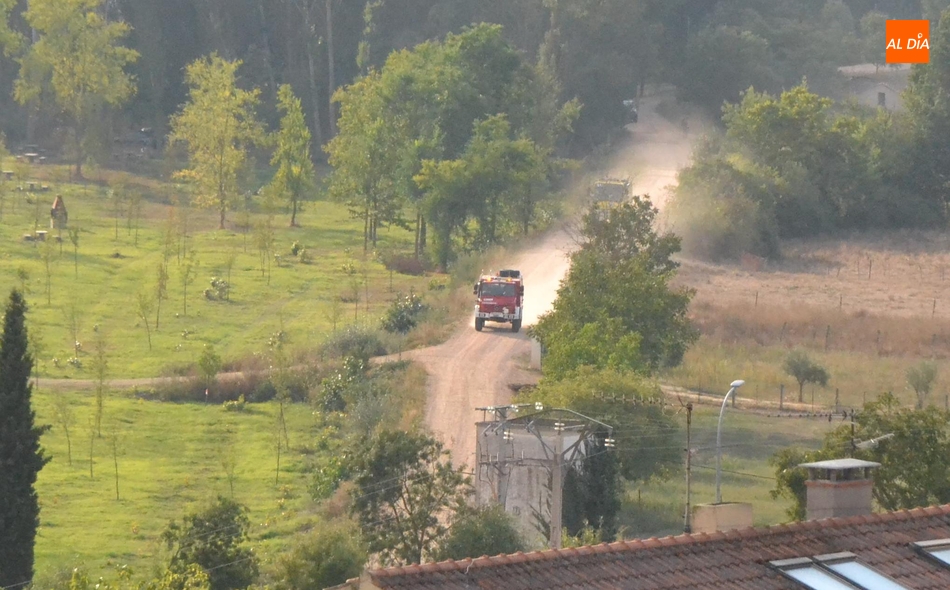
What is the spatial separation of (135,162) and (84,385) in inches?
1801

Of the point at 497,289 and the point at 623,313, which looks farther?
the point at 497,289

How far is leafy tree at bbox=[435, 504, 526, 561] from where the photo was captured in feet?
84.8

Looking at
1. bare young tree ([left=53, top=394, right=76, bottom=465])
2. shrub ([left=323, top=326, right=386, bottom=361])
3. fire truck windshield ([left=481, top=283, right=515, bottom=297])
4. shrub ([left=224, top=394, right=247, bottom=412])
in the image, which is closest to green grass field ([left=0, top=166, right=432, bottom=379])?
shrub ([left=323, top=326, right=386, bottom=361])

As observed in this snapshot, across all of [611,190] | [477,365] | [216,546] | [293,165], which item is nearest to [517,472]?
[216,546]

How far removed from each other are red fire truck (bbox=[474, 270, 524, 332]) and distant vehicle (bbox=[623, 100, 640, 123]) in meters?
50.8

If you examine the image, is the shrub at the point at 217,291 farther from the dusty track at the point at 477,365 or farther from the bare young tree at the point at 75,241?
the dusty track at the point at 477,365

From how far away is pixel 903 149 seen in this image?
259 ft

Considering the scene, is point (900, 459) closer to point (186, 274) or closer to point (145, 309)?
point (145, 309)

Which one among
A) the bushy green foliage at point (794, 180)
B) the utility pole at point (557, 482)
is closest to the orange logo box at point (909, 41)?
the bushy green foliage at point (794, 180)

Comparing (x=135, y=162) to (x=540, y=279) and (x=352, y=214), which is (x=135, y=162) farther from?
(x=540, y=279)

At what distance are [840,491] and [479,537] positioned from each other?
12471 millimetres

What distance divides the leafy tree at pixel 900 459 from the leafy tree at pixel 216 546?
8899 mm

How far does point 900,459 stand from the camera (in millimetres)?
26047

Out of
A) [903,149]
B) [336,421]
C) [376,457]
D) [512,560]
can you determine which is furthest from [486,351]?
[903,149]
